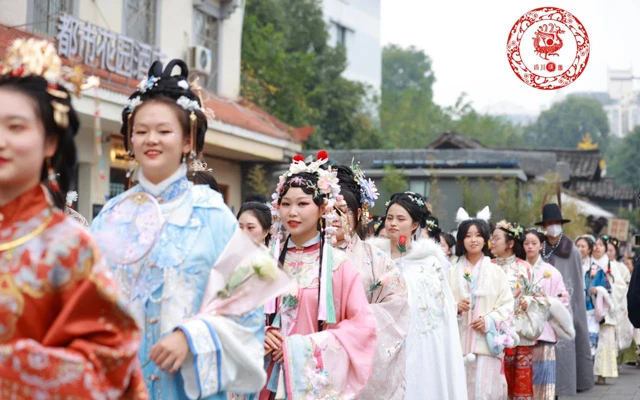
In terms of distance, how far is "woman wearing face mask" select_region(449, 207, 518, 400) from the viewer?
945 cm

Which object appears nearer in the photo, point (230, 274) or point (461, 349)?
point (230, 274)

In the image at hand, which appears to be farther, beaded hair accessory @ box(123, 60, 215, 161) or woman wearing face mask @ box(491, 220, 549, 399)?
woman wearing face mask @ box(491, 220, 549, 399)

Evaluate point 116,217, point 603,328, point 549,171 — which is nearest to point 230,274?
point 116,217

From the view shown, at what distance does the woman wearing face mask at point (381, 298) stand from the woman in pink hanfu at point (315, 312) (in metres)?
0.62

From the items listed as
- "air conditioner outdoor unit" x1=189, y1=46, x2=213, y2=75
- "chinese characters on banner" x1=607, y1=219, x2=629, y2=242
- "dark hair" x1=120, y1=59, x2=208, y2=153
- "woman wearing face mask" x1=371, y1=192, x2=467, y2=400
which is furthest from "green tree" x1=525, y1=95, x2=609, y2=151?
"dark hair" x1=120, y1=59, x2=208, y2=153

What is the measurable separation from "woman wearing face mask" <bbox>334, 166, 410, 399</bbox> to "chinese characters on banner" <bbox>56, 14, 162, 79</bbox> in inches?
236

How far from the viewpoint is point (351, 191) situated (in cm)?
713

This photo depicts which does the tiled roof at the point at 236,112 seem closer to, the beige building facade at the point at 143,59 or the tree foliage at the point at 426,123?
the beige building facade at the point at 143,59

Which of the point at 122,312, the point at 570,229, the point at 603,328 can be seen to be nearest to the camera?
the point at 122,312

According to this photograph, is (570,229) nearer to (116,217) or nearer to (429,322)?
(429,322)

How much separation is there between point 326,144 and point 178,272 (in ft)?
84.7

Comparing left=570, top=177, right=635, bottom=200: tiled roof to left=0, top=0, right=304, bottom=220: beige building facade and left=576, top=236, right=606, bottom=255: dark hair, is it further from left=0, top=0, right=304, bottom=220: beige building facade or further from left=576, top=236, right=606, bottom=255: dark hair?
left=576, top=236, right=606, bottom=255: dark hair

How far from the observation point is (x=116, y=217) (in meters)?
3.76

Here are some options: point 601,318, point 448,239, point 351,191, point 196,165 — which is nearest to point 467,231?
point 448,239
